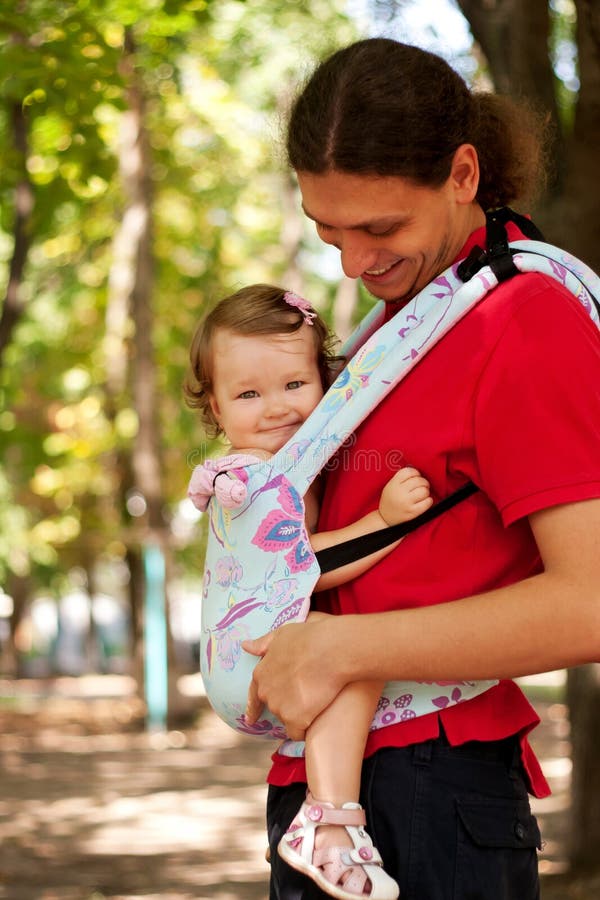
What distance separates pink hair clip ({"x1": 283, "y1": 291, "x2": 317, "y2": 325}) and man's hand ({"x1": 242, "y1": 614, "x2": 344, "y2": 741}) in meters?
0.74

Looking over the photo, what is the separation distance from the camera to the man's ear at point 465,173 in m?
1.95

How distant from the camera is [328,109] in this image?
192 centimetres

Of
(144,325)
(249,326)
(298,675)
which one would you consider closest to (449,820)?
(298,675)

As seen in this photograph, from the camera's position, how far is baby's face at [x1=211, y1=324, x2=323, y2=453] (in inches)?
91.6

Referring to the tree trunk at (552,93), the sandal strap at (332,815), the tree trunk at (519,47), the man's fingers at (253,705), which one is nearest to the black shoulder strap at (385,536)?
the man's fingers at (253,705)

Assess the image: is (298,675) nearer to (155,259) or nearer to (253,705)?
(253,705)

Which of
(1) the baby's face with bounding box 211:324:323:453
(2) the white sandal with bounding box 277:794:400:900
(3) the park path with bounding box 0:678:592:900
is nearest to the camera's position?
(2) the white sandal with bounding box 277:794:400:900

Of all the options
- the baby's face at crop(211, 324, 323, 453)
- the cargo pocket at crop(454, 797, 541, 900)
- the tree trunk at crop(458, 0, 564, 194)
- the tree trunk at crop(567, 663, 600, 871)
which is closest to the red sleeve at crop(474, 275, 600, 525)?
the cargo pocket at crop(454, 797, 541, 900)

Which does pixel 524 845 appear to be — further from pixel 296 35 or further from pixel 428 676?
pixel 296 35

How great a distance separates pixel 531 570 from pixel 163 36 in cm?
471

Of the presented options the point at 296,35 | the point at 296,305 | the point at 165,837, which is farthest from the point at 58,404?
the point at 296,305

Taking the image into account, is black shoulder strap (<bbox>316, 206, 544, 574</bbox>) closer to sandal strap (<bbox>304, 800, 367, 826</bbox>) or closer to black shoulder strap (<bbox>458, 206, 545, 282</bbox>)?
black shoulder strap (<bbox>458, 206, 545, 282</bbox>)

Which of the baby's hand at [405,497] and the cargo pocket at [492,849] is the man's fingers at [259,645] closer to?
the baby's hand at [405,497]

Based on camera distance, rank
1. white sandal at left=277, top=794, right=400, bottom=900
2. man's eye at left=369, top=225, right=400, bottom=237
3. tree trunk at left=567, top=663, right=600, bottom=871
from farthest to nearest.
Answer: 1. tree trunk at left=567, top=663, right=600, bottom=871
2. man's eye at left=369, top=225, right=400, bottom=237
3. white sandal at left=277, top=794, right=400, bottom=900
